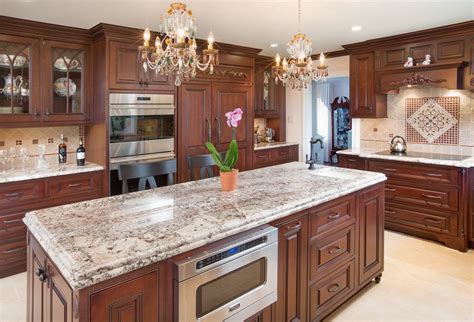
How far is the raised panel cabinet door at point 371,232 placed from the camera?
2.65 metres

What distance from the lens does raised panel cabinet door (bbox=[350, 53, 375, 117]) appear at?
4672mm

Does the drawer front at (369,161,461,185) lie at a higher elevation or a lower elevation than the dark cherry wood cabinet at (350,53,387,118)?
lower

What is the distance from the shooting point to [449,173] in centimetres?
372

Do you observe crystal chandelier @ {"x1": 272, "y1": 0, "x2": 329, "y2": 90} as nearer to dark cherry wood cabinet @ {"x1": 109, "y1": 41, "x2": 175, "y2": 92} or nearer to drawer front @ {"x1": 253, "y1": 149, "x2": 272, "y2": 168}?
dark cherry wood cabinet @ {"x1": 109, "y1": 41, "x2": 175, "y2": 92}

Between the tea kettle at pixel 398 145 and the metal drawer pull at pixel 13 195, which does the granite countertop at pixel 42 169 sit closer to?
the metal drawer pull at pixel 13 195

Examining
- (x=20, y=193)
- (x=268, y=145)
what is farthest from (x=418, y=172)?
(x=20, y=193)

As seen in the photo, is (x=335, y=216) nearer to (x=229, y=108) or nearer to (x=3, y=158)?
(x=229, y=108)

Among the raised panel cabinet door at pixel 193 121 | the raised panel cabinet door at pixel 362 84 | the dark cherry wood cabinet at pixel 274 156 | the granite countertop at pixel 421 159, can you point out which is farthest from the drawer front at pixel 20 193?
the raised panel cabinet door at pixel 362 84

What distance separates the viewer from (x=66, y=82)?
12.3 ft

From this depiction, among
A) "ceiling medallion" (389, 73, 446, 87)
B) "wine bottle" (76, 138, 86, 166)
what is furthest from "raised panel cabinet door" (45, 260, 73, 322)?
"ceiling medallion" (389, 73, 446, 87)

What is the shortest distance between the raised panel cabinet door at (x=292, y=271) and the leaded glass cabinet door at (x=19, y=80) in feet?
9.64

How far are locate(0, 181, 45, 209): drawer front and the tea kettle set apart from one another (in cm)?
415

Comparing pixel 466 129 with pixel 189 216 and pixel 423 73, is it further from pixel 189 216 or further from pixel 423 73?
pixel 189 216

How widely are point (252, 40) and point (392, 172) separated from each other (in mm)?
2409
